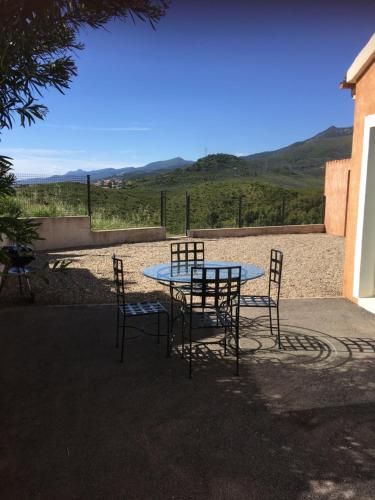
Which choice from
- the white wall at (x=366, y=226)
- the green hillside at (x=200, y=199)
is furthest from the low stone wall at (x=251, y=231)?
the white wall at (x=366, y=226)

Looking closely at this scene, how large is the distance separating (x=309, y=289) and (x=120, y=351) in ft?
13.5

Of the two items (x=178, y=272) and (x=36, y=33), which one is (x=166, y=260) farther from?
(x=36, y=33)

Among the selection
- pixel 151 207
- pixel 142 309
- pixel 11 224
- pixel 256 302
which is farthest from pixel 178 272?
pixel 151 207

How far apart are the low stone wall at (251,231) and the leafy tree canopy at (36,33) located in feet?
33.8

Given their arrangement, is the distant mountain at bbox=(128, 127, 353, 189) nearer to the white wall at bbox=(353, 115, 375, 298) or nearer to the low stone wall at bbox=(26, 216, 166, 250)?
the low stone wall at bbox=(26, 216, 166, 250)

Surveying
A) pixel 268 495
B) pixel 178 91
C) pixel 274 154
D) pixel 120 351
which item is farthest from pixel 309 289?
pixel 274 154

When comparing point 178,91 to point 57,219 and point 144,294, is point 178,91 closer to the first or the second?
point 57,219

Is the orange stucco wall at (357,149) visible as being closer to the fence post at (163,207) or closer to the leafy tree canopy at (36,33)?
the leafy tree canopy at (36,33)

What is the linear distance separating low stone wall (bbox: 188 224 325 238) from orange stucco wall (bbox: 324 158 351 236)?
1.86 feet

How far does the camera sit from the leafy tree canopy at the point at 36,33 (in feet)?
9.52

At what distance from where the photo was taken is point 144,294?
7.05m

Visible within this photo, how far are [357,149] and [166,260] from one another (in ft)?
17.0

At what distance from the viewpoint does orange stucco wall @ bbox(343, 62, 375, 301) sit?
Answer: 564 centimetres

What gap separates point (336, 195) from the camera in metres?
15.2
